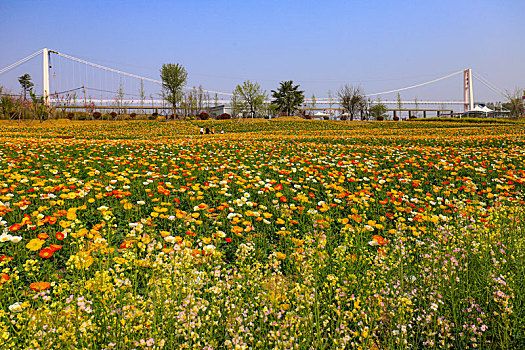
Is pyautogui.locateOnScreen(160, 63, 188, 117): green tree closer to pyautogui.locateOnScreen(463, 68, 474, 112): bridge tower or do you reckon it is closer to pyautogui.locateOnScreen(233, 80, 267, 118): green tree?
pyautogui.locateOnScreen(233, 80, 267, 118): green tree

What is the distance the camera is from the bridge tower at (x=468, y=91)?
128 metres

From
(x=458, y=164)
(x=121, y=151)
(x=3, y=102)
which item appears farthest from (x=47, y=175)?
(x=3, y=102)

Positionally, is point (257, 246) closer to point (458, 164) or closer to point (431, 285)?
point (431, 285)

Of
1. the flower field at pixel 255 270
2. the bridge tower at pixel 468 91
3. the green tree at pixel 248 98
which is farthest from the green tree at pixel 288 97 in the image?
the bridge tower at pixel 468 91

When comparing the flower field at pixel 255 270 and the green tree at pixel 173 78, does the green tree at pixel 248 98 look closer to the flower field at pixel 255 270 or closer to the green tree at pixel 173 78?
the green tree at pixel 173 78

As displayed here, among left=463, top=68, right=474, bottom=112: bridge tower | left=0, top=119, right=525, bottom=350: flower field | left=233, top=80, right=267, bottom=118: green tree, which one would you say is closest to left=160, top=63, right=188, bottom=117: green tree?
left=233, top=80, right=267, bottom=118: green tree

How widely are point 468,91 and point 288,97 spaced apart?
107787 millimetres

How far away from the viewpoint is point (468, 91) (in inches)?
5172

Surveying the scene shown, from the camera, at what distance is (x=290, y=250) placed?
3643mm

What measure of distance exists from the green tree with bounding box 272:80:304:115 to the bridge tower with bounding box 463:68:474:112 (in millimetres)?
97205

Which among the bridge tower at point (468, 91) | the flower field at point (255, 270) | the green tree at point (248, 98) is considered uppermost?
the bridge tower at point (468, 91)

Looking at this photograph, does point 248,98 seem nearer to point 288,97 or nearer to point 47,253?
point 288,97

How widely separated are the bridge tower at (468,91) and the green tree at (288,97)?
97205mm

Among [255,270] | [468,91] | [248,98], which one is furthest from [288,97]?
[468,91]
